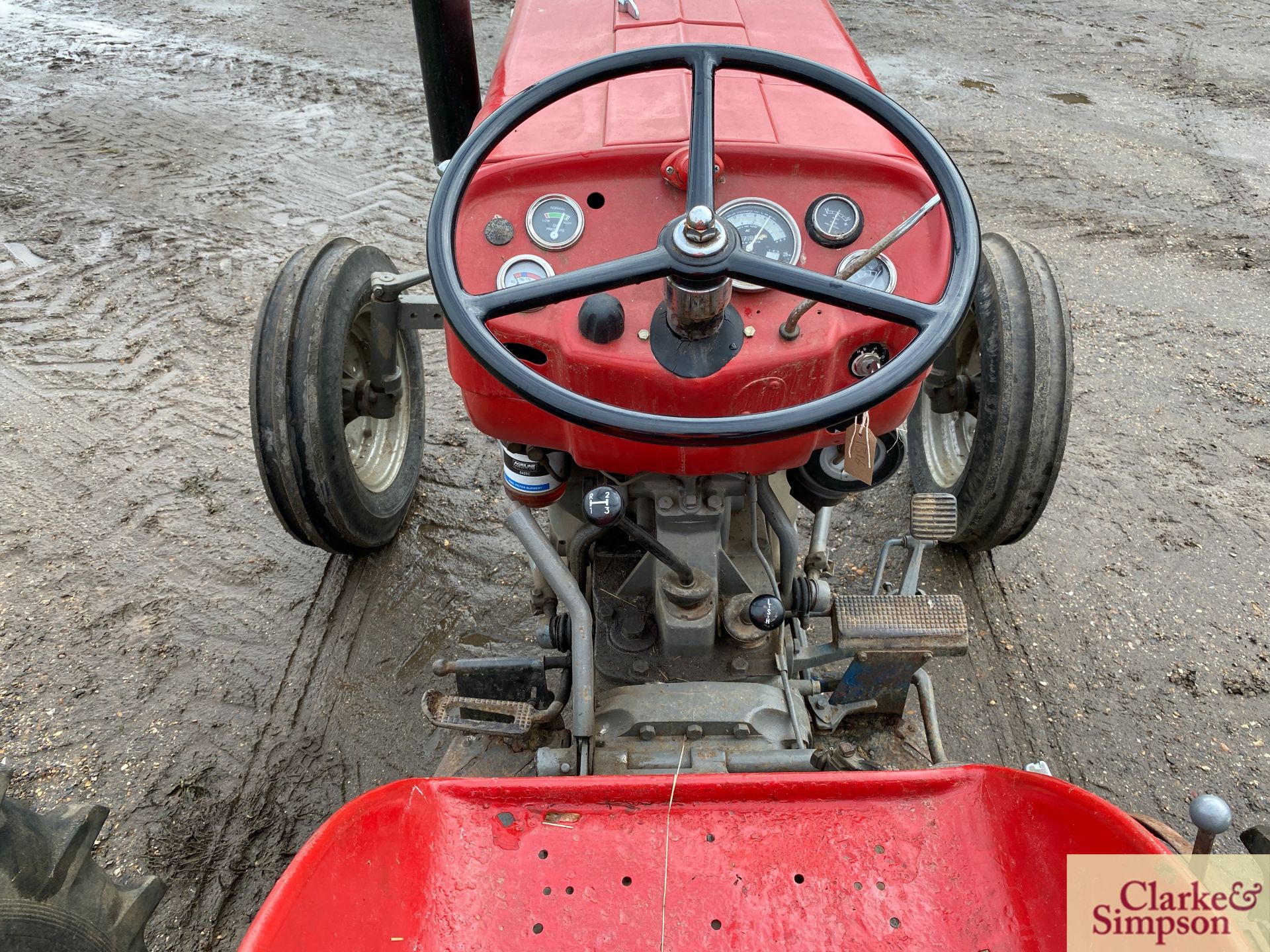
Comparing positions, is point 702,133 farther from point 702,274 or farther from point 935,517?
point 935,517

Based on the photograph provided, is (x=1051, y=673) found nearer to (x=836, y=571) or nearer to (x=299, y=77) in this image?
(x=836, y=571)

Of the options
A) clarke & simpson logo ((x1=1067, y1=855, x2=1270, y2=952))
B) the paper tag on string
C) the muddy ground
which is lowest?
the muddy ground

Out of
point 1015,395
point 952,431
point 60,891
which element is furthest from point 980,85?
point 60,891

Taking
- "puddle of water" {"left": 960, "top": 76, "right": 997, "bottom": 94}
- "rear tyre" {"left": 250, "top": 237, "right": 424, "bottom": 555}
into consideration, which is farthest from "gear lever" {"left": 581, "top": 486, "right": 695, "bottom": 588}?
"puddle of water" {"left": 960, "top": 76, "right": 997, "bottom": 94}

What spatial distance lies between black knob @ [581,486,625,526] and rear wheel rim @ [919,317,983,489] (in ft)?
4.77

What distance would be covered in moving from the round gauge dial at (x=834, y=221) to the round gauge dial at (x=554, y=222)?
1.21 ft

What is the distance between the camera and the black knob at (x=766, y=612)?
150cm

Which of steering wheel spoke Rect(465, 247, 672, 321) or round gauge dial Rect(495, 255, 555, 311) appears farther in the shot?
round gauge dial Rect(495, 255, 555, 311)

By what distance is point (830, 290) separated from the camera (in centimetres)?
111

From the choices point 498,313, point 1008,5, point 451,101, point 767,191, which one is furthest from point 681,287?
point 1008,5

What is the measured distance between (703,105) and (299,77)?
527 centimetres

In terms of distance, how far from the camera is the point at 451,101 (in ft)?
9.41

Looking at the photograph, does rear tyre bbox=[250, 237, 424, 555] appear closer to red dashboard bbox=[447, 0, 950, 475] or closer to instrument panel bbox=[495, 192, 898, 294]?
red dashboard bbox=[447, 0, 950, 475]

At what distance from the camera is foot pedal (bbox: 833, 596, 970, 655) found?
1500 millimetres
